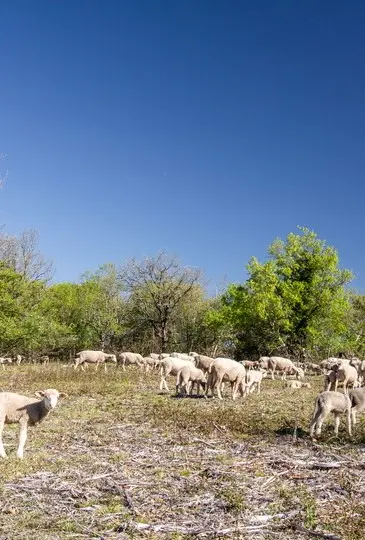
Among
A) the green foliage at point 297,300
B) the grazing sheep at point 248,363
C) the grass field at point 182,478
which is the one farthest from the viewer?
the green foliage at point 297,300

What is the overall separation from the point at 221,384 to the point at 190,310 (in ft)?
133

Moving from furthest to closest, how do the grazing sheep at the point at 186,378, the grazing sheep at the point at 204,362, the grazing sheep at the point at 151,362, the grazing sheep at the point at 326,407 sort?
1. the grazing sheep at the point at 151,362
2. the grazing sheep at the point at 204,362
3. the grazing sheep at the point at 186,378
4. the grazing sheep at the point at 326,407

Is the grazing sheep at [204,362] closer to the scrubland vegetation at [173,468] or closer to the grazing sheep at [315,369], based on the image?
the scrubland vegetation at [173,468]

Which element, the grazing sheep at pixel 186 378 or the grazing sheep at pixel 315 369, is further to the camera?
the grazing sheep at pixel 315 369

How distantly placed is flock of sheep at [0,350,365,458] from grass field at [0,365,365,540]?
0.68 meters

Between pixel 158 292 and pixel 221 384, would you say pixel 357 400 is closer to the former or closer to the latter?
pixel 221 384

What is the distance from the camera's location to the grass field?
7.69m

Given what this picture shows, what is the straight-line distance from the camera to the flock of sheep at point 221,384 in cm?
1188

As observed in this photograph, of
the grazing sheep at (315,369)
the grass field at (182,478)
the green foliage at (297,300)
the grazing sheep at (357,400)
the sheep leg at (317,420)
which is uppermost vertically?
the green foliage at (297,300)

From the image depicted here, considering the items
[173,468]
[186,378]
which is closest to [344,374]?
[186,378]

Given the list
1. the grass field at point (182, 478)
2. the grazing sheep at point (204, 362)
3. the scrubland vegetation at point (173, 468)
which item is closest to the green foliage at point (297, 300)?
the scrubland vegetation at point (173, 468)

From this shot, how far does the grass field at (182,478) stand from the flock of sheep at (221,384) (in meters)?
0.68

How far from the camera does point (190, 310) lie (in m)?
64.2

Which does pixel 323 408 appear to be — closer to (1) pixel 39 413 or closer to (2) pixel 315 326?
(1) pixel 39 413
